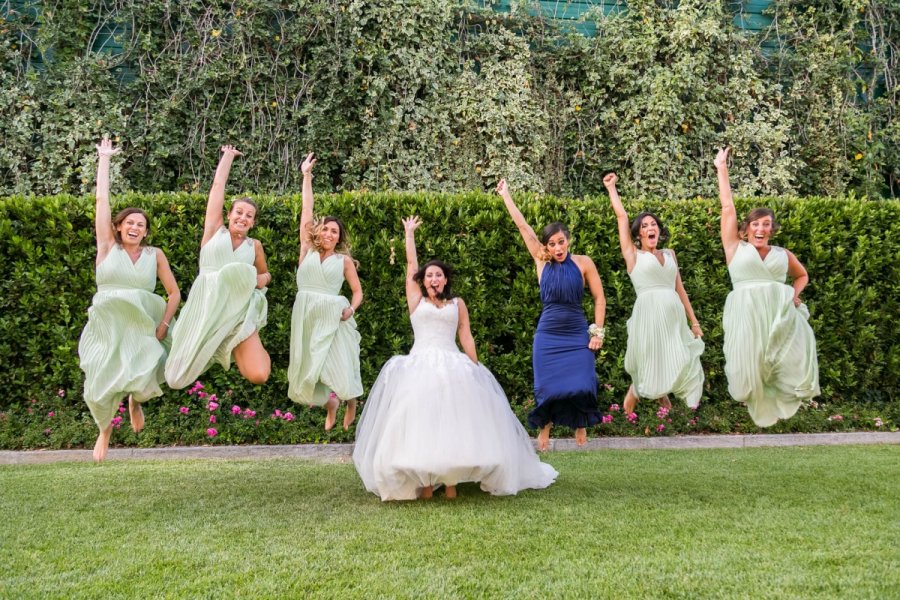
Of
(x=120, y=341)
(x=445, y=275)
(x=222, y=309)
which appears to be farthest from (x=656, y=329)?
(x=120, y=341)

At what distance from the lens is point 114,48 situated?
39.4 ft

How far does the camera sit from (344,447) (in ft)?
30.4

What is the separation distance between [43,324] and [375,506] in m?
5.67

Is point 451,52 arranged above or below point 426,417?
above

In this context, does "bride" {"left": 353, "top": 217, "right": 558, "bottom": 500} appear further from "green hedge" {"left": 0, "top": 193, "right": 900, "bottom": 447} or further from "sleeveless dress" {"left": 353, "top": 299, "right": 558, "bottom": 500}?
"green hedge" {"left": 0, "top": 193, "right": 900, "bottom": 447}

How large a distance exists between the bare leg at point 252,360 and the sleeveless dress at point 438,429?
871 mm

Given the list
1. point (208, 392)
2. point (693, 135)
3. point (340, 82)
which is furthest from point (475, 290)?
point (693, 135)

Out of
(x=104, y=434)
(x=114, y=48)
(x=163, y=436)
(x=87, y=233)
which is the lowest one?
(x=163, y=436)

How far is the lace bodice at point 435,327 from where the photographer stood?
6.65m

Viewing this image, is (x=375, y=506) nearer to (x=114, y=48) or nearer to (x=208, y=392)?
(x=208, y=392)

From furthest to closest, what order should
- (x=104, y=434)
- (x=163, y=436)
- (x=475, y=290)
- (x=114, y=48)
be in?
(x=114, y=48) → (x=475, y=290) → (x=163, y=436) → (x=104, y=434)

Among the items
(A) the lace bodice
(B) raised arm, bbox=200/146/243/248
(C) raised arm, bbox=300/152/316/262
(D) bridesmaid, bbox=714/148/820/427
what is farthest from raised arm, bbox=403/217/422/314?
(D) bridesmaid, bbox=714/148/820/427

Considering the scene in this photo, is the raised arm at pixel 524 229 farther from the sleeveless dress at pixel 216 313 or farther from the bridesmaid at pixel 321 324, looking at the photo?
the sleeveless dress at pixel 216 313

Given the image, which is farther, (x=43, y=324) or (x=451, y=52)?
A: (x=451, y=52)
